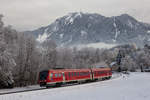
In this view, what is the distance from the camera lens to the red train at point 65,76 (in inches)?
1326

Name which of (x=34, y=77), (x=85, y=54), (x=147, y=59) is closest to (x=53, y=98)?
(x=34, y=77)

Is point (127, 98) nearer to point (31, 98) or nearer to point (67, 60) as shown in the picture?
point (31, 98)

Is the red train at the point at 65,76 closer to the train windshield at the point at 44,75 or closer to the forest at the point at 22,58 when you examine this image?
the train windshield at the point at 44,75

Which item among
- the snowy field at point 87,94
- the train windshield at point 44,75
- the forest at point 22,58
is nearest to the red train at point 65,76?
the train windshield at point 44,75

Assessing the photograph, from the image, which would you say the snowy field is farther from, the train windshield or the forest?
the forest

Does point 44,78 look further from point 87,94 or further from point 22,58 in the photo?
point 22,58

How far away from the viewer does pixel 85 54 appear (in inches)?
6516

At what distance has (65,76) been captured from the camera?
1463 inches

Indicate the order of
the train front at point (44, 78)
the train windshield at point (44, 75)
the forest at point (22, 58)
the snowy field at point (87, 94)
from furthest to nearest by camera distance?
the forest at point (22, 58) < the train windshield at point (44, 75) < the train front at point (44, 78) < the snowy field at point (87, 94)

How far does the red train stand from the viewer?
33.7 metres

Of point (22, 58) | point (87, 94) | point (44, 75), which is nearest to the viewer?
point (87, 94)

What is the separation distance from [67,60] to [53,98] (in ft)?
216

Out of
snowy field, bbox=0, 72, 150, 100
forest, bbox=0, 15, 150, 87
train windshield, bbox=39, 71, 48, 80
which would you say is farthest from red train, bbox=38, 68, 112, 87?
snowy field, bbox=0, 72, 150, 100

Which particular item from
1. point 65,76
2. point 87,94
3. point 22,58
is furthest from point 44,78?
point 22,58
